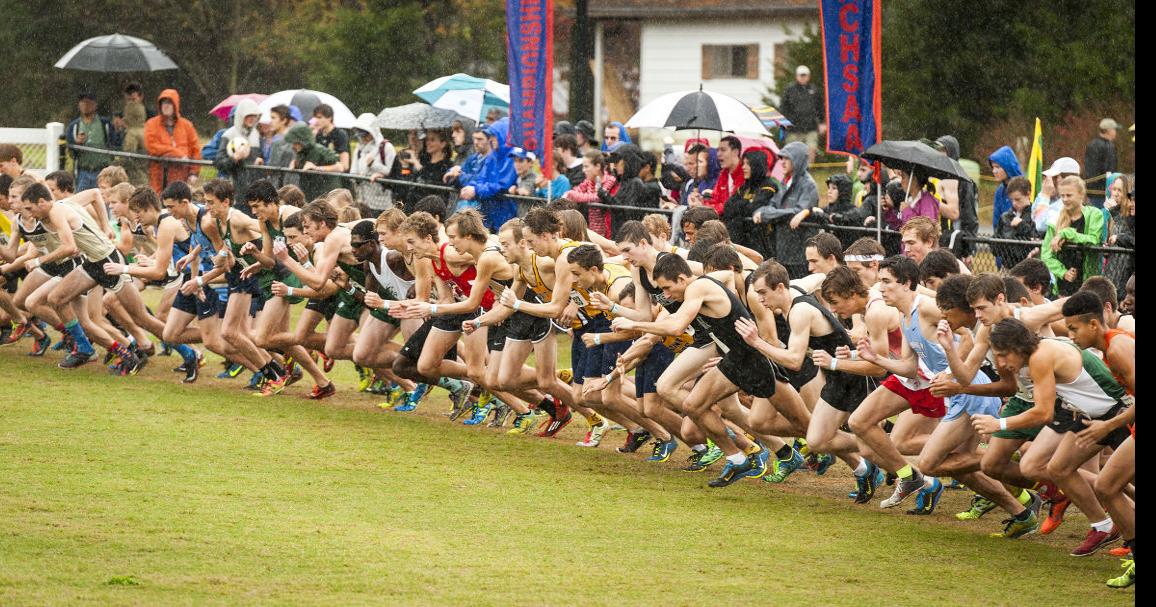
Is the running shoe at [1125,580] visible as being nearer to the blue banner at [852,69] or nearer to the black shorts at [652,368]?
the black shorts at [652,368]

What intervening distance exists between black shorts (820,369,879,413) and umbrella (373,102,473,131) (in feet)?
29.0

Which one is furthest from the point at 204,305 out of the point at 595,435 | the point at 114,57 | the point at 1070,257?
the point at 114,57

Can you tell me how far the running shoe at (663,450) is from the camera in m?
10.8

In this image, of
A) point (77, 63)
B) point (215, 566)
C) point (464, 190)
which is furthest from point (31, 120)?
point (215, 566)

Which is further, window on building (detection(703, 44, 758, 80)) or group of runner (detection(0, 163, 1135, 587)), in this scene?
window on building (detection(703, 44, 758, 80))

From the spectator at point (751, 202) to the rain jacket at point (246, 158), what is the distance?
23.2 feet

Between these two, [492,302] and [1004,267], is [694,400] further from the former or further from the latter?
[1004,267]

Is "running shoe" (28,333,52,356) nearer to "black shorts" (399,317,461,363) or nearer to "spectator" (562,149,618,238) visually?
"black shorts" (399,317,461,363)

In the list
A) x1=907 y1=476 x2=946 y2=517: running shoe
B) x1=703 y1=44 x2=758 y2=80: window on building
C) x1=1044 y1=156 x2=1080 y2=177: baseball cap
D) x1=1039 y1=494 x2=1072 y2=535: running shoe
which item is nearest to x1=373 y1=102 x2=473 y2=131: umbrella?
x1=1044 y1=156 x2=1080 y2=177: baseball cap

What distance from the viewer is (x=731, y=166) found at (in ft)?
45.2

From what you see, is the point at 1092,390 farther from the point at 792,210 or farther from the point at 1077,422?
the point at 792,210

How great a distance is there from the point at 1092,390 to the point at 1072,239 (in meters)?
3.88

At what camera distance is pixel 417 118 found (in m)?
17.5

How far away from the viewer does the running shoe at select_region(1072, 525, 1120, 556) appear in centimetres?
813
